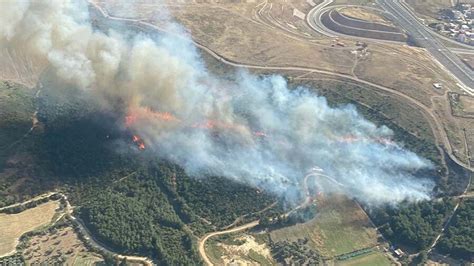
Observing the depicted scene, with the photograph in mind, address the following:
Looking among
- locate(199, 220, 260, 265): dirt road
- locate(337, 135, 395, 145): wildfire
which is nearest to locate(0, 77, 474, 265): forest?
locate(199, 220, 260, 265): dirt road

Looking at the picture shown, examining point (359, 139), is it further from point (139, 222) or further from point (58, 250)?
point (58, 250)

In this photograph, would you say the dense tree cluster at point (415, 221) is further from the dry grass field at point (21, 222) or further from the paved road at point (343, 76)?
the dry grass field at point (21, 222)

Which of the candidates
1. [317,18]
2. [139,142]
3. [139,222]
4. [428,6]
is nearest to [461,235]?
[139,222]

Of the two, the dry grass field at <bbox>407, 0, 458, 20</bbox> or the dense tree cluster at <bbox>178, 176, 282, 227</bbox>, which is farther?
the dry grass field at <bbox>407, 0, 458, 20</bbox>

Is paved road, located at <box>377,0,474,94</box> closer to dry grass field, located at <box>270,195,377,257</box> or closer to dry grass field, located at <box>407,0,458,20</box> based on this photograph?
dry grass field, located at <box>407,0,458,20</box>

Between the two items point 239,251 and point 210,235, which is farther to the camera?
point 210,235

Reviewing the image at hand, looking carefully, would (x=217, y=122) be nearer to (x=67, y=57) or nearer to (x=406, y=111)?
(x=67, y=57)
